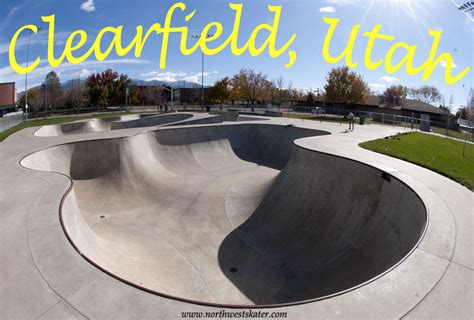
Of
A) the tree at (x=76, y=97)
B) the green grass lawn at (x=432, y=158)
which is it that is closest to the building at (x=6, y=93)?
the tree at (x=76, y=97)

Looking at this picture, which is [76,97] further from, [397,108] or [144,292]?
[397,108]

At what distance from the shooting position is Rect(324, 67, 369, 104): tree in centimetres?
4259

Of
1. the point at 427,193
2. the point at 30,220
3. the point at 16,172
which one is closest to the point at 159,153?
the point at 16,172

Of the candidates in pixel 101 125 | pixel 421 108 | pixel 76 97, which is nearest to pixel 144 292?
pixel 101 125

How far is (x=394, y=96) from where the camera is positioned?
217 ft

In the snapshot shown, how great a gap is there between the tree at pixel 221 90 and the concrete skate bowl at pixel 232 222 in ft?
152

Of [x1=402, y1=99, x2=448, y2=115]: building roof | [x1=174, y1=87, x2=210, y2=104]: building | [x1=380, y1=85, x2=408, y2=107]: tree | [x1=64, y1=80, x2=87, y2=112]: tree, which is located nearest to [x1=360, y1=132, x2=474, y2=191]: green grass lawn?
[x1=402, y1=99, x2=448, y2=115]: building roof

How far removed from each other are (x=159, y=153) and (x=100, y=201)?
251 inches

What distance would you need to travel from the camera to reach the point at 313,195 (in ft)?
37.4

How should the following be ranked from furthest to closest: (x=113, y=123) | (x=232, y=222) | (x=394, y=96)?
(x=394, y=96) < (x=113, y=123) < (x=232, y=222)

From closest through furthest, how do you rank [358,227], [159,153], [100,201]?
[358,227], [100,201], [159,153]

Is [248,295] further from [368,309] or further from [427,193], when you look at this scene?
[427,193]

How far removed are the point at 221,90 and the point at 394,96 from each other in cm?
3971

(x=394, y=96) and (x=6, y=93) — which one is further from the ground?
(x=394, y=96)
